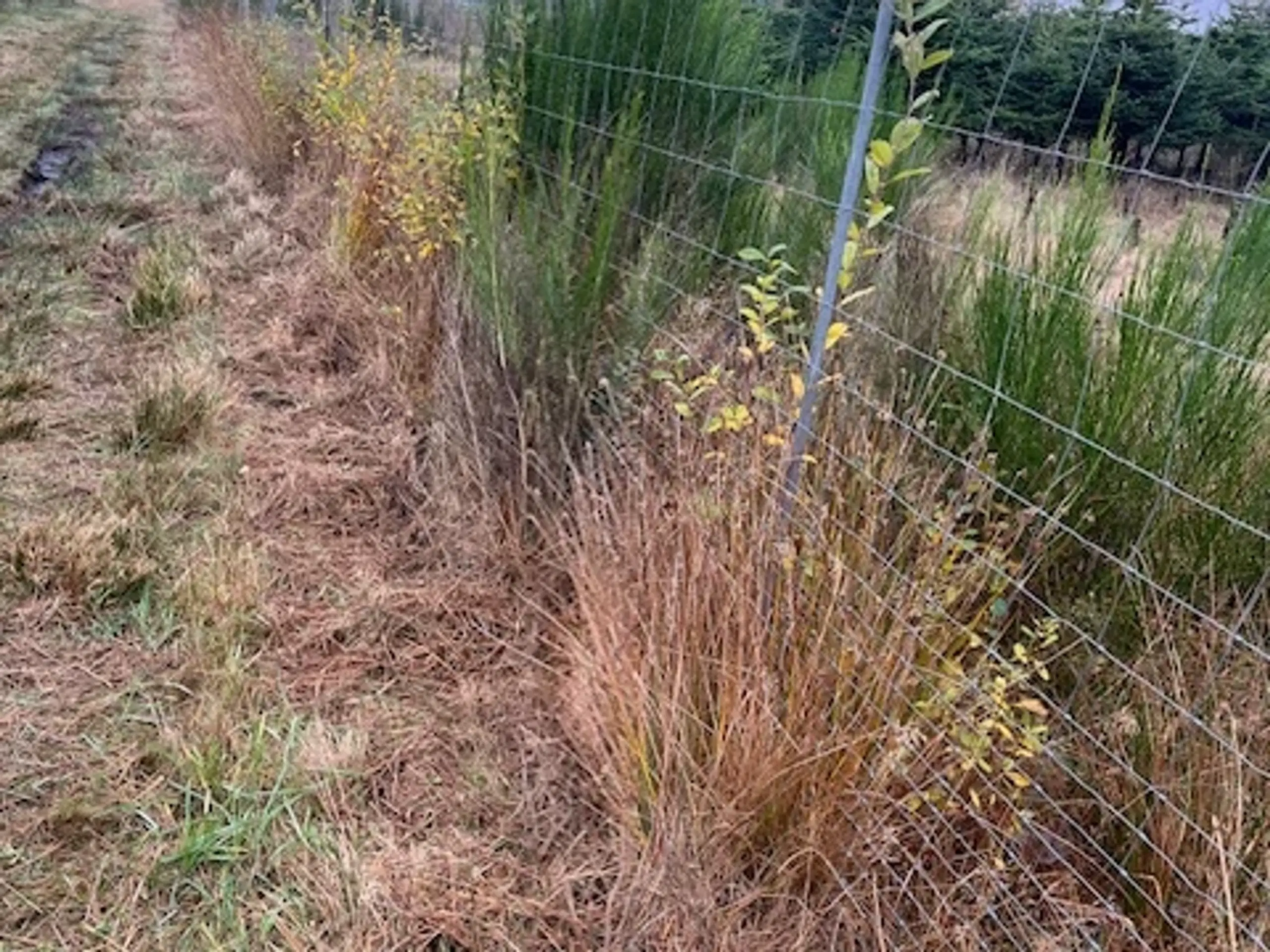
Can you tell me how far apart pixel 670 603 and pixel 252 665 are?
0.98 meters

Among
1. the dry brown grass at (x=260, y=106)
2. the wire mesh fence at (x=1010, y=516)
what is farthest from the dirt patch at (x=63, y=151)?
the wire mesh fence at (x=1010, y=516)

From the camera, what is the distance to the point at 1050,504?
1799 millimetres

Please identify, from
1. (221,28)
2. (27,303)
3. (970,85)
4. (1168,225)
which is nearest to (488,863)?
(1168,225)

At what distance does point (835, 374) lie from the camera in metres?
1.62

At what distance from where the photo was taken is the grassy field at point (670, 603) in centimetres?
148

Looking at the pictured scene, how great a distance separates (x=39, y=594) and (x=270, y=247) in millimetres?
2795

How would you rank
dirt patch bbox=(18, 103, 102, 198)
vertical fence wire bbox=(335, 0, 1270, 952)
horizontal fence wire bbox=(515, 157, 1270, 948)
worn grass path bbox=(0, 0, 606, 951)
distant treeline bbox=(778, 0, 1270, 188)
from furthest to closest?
dirt patch bbox=(18, 103, 102, 198) → distant treeline bbox=(778, 0, 1270, 188) → worn grass path bbox=(0, 0, 606, 951) → vertical fence wire bbox=(335, 0, 1270, 952) → horizontal fence wire bbox=(515, 157, 1270, 948)

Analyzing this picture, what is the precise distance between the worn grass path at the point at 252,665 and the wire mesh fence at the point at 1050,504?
62 centimetres

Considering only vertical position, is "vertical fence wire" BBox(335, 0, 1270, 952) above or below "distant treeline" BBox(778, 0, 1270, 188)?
below

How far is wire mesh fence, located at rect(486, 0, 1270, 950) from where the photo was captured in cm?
138

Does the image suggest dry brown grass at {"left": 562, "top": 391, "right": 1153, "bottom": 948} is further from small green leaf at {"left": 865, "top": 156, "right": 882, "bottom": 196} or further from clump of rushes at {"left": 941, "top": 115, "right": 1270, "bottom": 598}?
small green leaf at {"left": 865, "top": 156, "right": 882, "bottom": 196}

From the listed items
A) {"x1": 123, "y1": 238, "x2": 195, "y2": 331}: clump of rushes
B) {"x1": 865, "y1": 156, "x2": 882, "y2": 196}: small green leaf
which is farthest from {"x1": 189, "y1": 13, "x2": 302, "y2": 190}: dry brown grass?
{"x1": 865, "y1": 156, "x2": 882, "y2": 196}: small green leaf

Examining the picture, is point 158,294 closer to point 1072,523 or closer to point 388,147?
point 388,147

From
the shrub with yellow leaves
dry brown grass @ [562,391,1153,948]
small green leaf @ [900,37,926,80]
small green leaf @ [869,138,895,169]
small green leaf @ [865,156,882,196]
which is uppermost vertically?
small green leaf @ [900,37,926,80]
